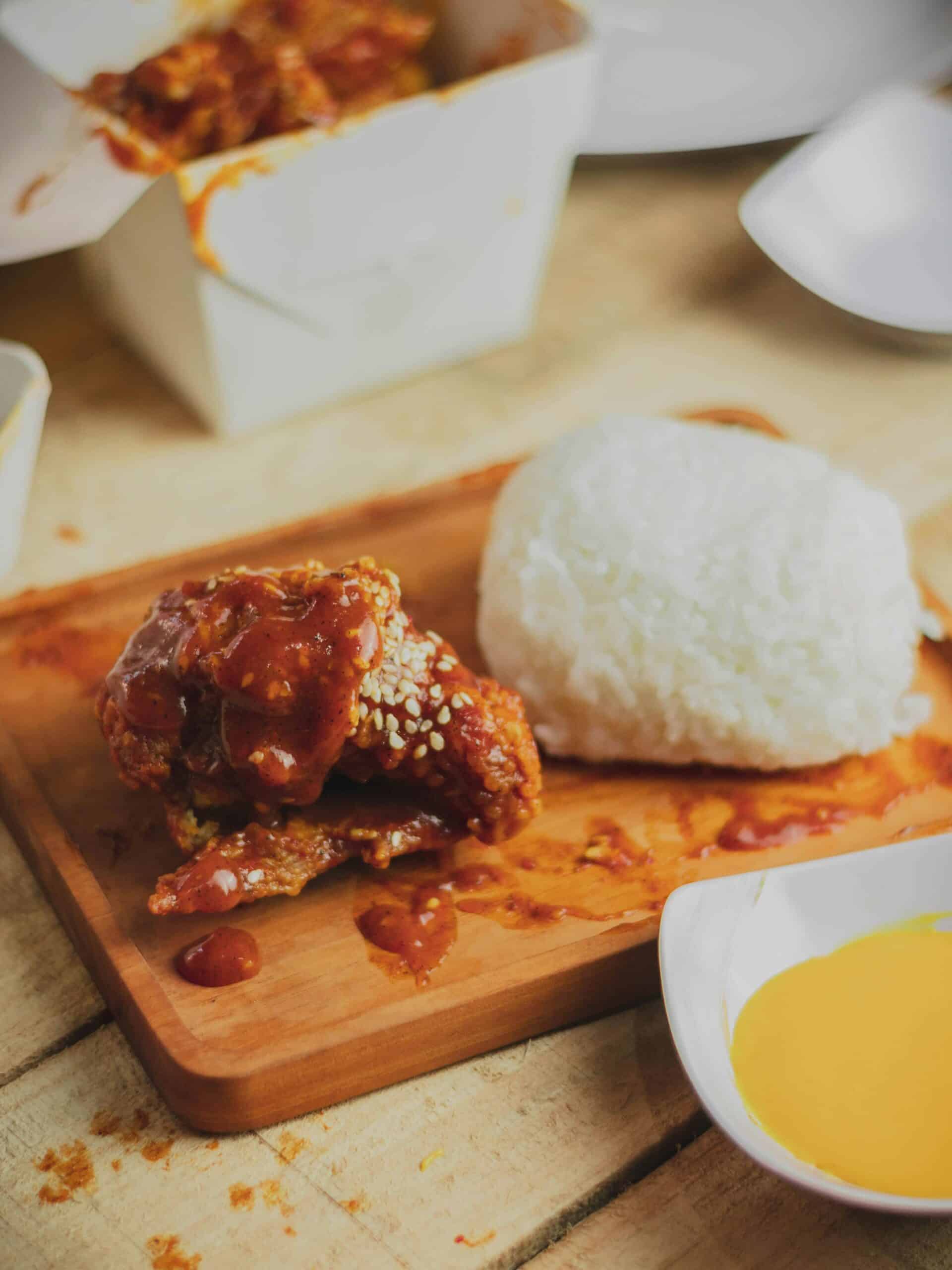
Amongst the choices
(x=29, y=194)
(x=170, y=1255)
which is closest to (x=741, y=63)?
(x=29, y=194)

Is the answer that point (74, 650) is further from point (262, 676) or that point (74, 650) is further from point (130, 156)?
point (130, 156)

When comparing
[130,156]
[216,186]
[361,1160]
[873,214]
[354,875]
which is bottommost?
[873,214]

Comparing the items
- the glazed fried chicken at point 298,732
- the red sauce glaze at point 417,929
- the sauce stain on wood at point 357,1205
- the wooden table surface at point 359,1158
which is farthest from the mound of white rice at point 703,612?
the sauce stain on wood at point 357,1205

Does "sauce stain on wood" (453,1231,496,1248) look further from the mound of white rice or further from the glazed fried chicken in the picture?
the mound of white rice

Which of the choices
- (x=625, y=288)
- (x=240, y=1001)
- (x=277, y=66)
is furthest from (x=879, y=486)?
(x=240, y=1001)

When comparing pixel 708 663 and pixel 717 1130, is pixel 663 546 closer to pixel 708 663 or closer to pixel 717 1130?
pixel 708 663
